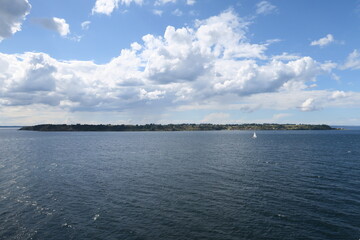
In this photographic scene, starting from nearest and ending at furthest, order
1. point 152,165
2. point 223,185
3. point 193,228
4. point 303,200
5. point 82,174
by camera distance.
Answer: point 193,228 → point 303,200 → point 223,185 → point 82,174 → point 152,165

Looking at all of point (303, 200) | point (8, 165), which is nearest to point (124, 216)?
point (303, 200)

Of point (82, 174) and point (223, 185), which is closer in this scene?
point (223, 185)

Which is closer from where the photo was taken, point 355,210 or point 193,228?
point 193,228

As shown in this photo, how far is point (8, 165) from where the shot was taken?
84625 mm

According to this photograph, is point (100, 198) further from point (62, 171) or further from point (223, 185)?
point (62, 171)

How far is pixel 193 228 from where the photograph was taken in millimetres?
34656

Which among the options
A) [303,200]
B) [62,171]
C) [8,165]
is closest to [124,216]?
[303,200]

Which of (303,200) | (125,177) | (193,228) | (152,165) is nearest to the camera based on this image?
(193,228)

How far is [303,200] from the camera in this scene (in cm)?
4547

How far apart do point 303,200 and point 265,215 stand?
1171 centimetres

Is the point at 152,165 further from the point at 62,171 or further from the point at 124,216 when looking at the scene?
the point at 124,216

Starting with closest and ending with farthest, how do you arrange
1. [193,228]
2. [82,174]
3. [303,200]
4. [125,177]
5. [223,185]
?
[193,228], [303,200], [223,185], [125,177], [82,174]

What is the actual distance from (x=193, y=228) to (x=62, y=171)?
179 feet

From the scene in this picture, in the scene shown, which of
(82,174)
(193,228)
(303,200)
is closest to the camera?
(193,228)
